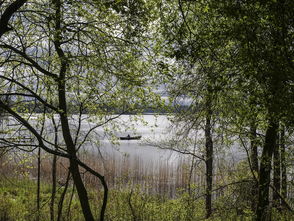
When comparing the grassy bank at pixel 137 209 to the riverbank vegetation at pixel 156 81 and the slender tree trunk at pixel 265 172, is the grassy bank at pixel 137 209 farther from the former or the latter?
the slender tree trunk at pixel 265 172

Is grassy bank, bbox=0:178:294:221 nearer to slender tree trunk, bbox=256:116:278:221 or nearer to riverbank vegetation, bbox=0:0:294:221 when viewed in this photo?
riverbank vegetation, bbox=0:0:294:221

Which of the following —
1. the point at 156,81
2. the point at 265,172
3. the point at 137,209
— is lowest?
the point at 137,209

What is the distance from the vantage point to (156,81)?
18.6 feet

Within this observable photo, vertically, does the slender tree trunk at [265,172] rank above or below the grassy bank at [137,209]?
above

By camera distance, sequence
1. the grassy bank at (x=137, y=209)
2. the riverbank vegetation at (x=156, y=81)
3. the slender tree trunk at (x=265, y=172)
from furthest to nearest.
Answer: the grassy bank at (x=137, y=209) < the slender tree trunk at (x=265, y=172) < the riverbank vegetation at (x=156, y=81)

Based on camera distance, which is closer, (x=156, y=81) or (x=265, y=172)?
(x=265, y=172)

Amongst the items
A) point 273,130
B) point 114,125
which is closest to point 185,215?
point 114,125

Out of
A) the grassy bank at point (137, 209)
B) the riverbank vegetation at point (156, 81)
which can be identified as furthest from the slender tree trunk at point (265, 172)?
the grassy bank at point (137, 209)

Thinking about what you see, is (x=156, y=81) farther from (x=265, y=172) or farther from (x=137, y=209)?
(x=137, y=209)

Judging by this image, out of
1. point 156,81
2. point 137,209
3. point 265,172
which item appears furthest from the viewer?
point 137,209

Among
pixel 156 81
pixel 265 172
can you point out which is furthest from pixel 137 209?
pixel 265 172

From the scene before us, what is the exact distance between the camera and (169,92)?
6.86m

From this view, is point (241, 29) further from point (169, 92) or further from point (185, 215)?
point (185, 215)

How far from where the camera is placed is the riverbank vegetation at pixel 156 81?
2.99 metres
